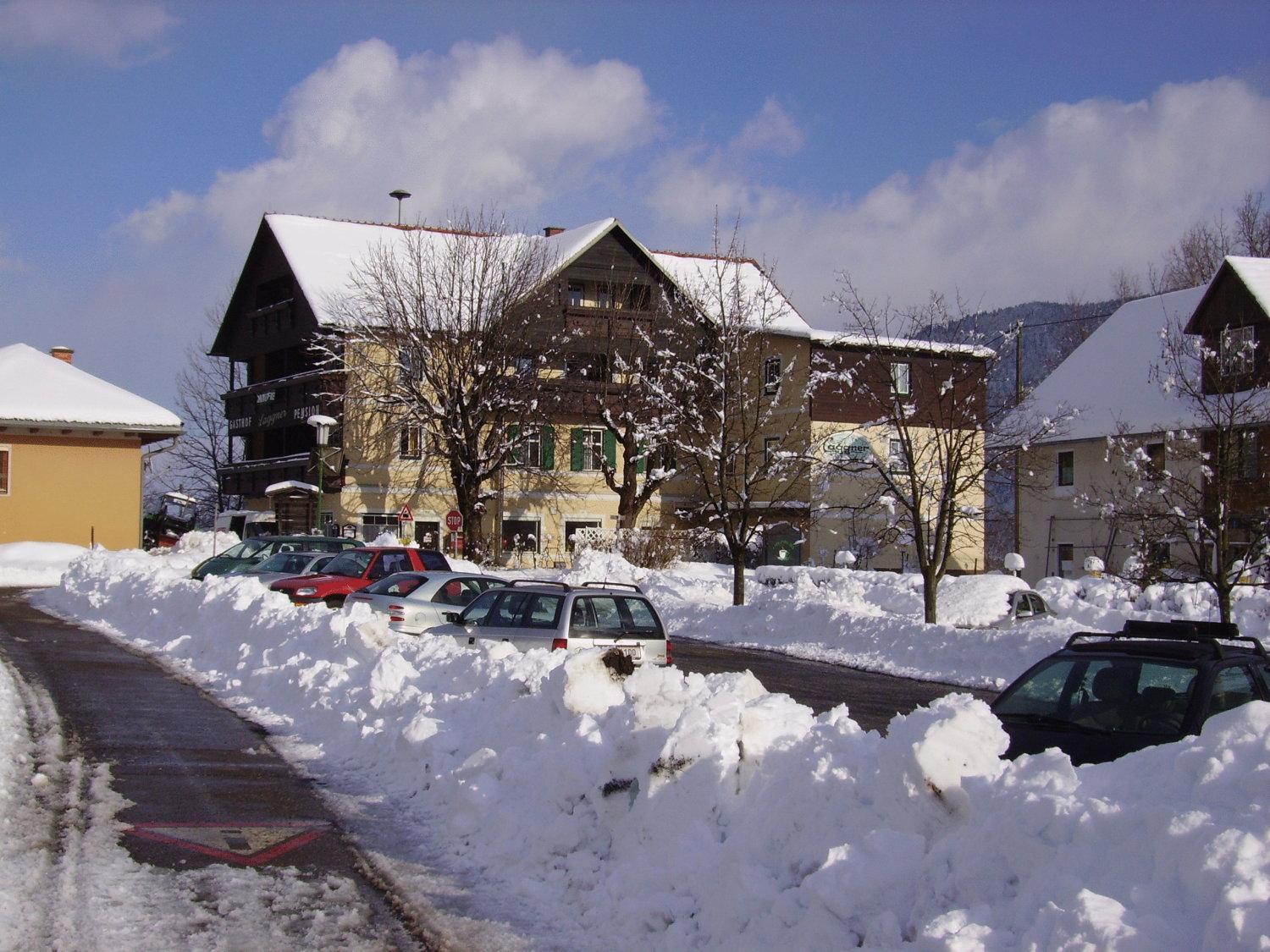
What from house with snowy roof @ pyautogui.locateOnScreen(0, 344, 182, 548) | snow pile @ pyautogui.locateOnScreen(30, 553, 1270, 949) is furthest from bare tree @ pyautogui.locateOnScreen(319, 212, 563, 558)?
snow pile @ pyautogui.locateOnScreen(30, 553, 1270, 949)

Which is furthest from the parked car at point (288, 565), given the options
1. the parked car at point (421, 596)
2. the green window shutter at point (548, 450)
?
the green window shutter at point (548, 450)

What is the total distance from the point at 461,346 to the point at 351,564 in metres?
21.0

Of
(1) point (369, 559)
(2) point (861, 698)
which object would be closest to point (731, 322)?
(1) point (369, 559)

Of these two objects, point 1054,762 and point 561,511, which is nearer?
point 1054,762

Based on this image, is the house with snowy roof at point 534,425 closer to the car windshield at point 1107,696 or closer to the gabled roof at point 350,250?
the gabled roof at point 350,250

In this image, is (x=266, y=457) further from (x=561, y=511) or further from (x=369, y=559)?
(x=369, y=559)

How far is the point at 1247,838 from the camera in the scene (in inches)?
162

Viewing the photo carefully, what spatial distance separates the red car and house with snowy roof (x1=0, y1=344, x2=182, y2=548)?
24508 mm

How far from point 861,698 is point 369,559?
11102 mm

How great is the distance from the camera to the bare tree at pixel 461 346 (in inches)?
1766

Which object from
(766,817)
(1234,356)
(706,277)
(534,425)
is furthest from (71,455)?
(766,817)

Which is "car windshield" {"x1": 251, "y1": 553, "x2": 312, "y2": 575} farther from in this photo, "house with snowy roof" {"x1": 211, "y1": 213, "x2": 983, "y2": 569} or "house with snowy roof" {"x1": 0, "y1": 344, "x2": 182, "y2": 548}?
"house with snowy roof" {"x1": 0, "y1": 344, "x2": 182, "y2": 548}

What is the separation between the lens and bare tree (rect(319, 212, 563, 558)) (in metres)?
44.8

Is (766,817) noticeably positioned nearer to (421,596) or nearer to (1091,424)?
(421,596)
